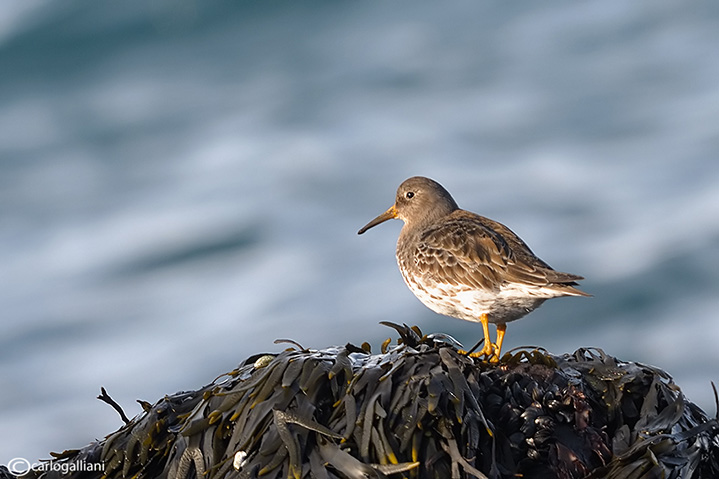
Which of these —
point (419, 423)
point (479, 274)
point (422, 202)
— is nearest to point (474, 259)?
point (479, 274)

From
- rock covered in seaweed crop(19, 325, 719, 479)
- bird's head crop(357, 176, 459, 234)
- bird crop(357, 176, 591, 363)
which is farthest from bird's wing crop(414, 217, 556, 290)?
rock covered in seaweed crop(19, 325, 719, 479)

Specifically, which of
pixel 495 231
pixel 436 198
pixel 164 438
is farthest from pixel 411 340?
pixel 436 198

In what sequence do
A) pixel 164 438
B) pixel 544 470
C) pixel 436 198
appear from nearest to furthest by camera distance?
pixel 544 470, pixel 164 438, pixel 436 198

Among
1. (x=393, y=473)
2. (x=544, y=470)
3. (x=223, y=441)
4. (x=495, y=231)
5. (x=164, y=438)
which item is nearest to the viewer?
(x=393, y=473)

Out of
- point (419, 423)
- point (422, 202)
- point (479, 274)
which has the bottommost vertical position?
point (419, 423)

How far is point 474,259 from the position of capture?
13.9 feet

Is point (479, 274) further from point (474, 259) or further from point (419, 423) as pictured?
point (419, 423)

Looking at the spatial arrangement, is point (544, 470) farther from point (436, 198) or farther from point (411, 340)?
point (436, 198)

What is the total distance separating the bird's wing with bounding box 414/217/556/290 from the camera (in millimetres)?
4105

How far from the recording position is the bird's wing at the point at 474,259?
411 centimetres

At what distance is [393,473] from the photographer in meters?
2.44

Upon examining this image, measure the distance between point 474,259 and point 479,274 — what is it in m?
0.11

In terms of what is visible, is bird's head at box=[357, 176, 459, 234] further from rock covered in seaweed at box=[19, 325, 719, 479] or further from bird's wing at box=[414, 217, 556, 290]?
rock covered in seaweed at box=[19, 325, 719, 479]

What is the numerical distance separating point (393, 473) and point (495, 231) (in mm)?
2314
